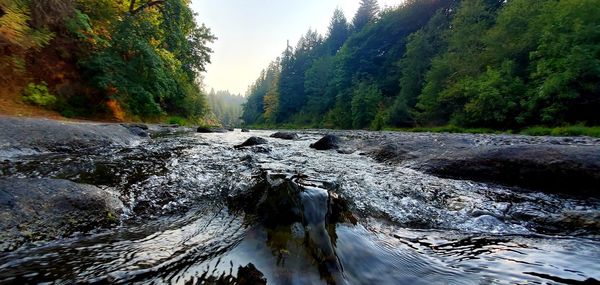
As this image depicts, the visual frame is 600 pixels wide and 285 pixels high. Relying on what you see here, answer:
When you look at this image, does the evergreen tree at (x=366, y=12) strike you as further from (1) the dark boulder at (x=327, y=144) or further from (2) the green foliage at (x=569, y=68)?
(1) the dark boulder at (x=327, y=144)

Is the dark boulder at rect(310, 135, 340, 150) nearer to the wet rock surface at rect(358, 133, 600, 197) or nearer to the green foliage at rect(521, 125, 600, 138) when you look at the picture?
the wet rock surface at rect(358, 133, 600, 197)

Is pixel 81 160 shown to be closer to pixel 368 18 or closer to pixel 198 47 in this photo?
pixel 198 47

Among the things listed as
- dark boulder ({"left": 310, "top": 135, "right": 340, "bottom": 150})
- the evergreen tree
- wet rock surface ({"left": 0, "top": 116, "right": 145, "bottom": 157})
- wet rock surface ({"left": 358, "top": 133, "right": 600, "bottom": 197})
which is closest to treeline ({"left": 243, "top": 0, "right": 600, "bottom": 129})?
the evergreen tree

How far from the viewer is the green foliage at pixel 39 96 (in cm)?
1155

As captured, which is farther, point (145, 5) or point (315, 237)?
point (145, 5)

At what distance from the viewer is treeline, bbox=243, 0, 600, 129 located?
1391cm

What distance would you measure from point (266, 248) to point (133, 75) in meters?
16.7

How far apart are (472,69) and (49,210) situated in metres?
24.9

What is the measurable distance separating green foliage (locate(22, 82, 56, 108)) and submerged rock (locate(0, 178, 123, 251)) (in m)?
12.5

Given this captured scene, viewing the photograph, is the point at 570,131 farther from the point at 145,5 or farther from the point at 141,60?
the point at 145,5

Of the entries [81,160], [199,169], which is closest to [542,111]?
[199,169]

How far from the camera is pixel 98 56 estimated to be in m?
14.5

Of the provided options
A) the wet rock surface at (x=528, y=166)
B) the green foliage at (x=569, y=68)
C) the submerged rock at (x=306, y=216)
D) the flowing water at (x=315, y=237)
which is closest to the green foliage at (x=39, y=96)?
the flowing water at (x=315, y=237)

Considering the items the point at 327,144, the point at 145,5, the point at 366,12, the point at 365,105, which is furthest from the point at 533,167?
the point at 366,12
